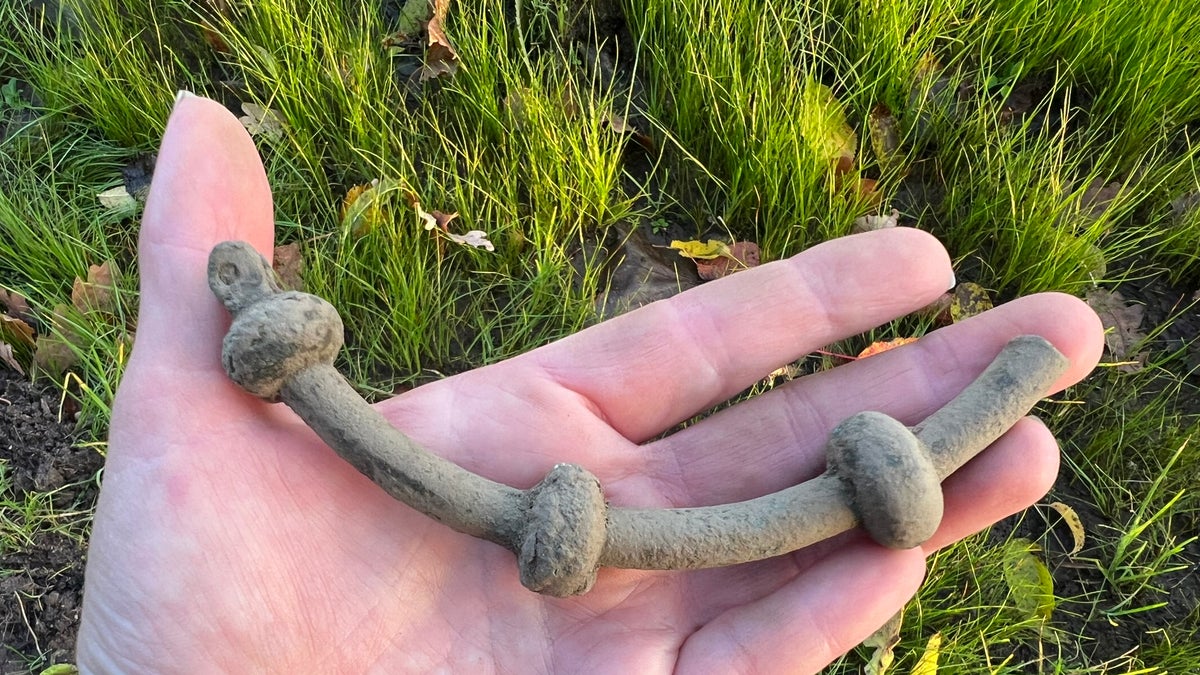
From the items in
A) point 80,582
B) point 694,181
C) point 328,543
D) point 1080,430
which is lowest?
point 80,582

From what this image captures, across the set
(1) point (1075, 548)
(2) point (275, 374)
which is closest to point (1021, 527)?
(1) point (1075, 548)

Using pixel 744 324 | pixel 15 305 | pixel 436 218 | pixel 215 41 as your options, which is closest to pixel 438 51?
pixel 436 218

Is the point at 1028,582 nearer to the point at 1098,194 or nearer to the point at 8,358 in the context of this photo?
the point at 1098,194

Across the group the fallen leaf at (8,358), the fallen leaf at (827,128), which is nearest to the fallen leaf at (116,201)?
the fallen leaf at (8,358)

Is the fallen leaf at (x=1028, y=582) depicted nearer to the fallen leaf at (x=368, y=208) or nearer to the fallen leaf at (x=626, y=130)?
the fallen leaf at (x=626, y=130)

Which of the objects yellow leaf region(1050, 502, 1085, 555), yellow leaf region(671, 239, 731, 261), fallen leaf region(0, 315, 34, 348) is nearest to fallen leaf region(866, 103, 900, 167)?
A: yellow leaf region(671, 239, 731, 261)

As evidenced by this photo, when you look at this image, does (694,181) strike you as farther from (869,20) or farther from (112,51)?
(112,51)
